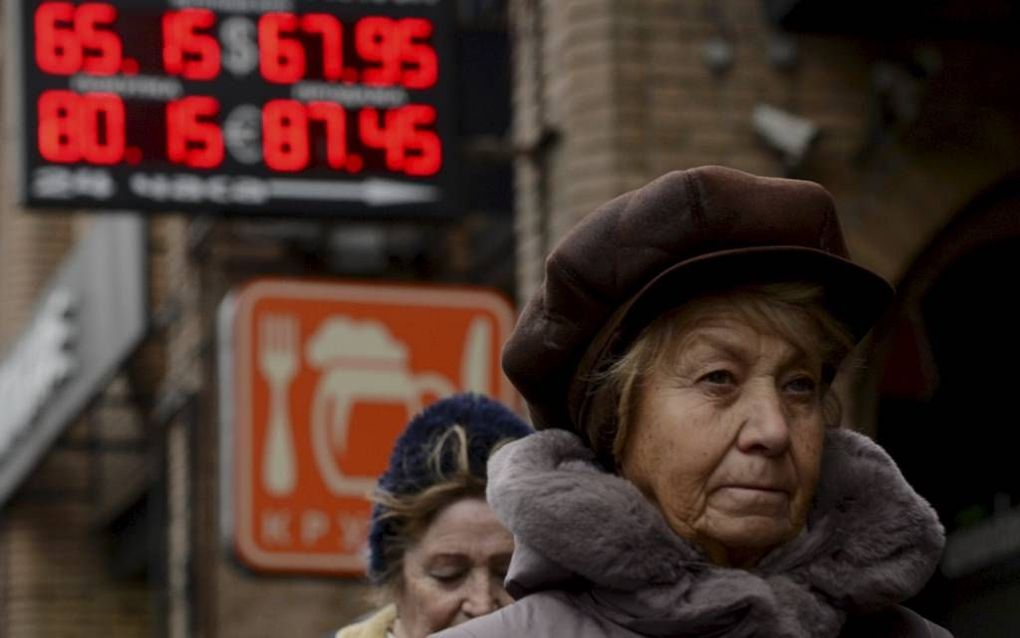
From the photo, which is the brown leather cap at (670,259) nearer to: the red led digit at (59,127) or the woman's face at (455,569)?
the woman's face at (455,569)

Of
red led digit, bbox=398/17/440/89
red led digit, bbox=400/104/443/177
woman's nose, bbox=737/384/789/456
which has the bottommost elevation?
red led digit, bbox=400/104/443/177

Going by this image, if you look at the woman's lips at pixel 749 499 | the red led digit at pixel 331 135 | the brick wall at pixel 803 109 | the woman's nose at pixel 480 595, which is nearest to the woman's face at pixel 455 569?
the woman's nose at pixel 480 595

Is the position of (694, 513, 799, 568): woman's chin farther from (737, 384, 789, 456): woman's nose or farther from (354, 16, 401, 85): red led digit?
(354, 16, 401, 85): red led digit

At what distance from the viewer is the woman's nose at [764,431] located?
2676 millimetres

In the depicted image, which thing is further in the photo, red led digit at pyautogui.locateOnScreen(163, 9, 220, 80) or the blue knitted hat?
red led digit at pyautogui.locateOnScreen(163, 9, 220, 80)

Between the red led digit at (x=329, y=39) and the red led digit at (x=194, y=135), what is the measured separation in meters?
0.43

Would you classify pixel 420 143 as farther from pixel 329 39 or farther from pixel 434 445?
pixel 434 445

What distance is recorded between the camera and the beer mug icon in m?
9.61

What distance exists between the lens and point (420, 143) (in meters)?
9.16

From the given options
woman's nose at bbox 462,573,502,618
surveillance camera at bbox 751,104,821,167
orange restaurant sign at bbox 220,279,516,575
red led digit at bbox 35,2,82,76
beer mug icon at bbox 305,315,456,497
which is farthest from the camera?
beer mug icon at bbox 305,315,456,497

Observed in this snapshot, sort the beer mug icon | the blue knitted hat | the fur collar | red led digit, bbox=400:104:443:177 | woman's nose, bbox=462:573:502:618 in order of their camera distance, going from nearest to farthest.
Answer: the fur collar
woman's nose, bbox=462:573:502:618
the blue knitted hat
red led digit, bbox=400:104:443:177
the beer mug icon

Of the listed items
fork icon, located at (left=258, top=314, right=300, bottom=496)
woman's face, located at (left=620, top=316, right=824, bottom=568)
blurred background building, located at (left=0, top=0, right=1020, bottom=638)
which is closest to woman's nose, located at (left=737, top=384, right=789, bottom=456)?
woman's face, located at (left=620, top=316, right=824, bottom=568)

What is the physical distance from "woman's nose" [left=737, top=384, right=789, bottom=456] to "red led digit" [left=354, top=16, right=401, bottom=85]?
662 cm

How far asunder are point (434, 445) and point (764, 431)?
2.03 metres
